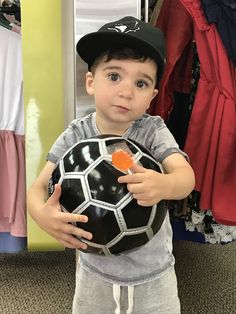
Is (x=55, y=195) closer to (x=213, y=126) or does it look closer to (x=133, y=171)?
(x=133, y=171)

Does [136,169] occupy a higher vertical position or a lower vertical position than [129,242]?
higher

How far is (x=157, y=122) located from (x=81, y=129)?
7.2 inches

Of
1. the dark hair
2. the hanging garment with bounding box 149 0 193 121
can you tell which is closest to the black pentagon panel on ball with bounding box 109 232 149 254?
the dark hair

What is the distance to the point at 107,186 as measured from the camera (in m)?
0.91

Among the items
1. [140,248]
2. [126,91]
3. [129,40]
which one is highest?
[129,40]

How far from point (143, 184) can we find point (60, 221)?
0.60ft

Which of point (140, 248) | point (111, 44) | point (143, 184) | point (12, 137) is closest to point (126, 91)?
point (111, 44)

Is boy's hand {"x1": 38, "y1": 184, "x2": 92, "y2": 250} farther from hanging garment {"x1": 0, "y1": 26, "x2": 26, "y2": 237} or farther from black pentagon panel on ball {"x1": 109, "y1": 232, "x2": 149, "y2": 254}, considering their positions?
hanging garment {"x1": 0, "y1": 26, "x2": 26, "y2": 237}

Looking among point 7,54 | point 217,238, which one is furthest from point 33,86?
point 217,238

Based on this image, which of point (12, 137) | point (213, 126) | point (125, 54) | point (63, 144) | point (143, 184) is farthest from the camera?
point (12, 137)

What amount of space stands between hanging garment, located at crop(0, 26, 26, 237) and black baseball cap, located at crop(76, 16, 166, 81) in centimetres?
46

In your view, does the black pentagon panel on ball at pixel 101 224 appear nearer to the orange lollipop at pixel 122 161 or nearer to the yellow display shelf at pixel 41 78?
the orange lollipop at pixel 122 161

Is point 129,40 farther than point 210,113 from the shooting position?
No

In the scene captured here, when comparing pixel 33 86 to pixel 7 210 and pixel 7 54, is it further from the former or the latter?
pixel 7 210
